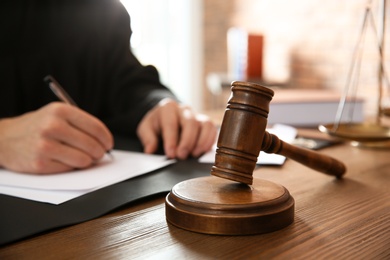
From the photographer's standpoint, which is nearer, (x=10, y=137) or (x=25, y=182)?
(x=25, y=182)

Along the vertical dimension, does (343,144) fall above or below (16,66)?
below

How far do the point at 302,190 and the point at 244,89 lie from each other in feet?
0.80

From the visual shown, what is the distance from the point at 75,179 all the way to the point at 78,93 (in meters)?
0.95

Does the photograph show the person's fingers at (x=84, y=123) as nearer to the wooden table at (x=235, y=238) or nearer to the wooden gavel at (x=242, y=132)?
the wooden table at (x=235, y=238)

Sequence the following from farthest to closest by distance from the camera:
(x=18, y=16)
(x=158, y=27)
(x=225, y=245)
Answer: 1. (x=158, y=27)
2. (x=18, y=16)
3. (x=225, y=245)

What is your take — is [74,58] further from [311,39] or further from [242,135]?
[311,39]

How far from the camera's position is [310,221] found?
60 cm

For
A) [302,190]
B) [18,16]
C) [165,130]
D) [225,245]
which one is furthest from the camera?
[18,16]

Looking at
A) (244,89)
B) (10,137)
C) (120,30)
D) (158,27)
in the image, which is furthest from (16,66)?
(158,27)

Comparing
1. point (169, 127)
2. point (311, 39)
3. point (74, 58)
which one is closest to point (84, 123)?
point (169, 127)

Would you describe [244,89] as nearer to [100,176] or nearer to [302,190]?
[302,190]

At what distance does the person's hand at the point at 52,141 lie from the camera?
866 millimetres

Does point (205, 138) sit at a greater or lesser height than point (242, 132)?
lesser

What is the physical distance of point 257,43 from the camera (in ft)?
9.66
